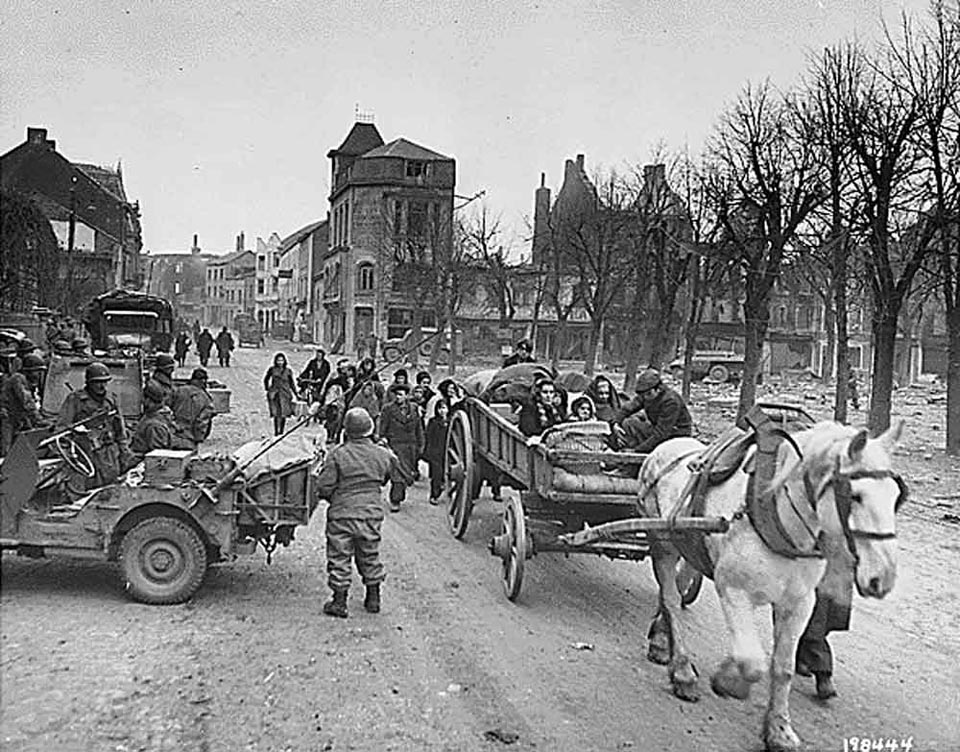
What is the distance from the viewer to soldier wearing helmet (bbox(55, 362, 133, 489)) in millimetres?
8266

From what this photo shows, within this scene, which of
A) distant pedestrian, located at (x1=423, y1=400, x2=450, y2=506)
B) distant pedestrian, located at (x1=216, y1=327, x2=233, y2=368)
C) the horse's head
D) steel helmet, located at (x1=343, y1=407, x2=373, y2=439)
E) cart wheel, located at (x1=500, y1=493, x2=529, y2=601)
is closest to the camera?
the horse's head

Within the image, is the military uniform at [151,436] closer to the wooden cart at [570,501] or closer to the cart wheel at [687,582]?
the wooden cart at [570,501]

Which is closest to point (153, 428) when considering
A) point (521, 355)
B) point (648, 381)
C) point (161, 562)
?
point (161, 562)

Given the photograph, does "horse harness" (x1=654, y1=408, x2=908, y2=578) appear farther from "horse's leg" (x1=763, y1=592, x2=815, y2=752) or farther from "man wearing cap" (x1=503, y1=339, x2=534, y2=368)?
"man wearing cap" (x1=503, y1=339, x2=534, y2=368)

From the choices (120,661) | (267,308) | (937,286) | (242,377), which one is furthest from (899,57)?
(267,308)

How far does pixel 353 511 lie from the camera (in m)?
7.28

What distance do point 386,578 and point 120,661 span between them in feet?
9.44

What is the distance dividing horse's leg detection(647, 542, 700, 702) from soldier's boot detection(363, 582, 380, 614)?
1.92 metres

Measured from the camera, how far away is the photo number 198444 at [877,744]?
4992mm

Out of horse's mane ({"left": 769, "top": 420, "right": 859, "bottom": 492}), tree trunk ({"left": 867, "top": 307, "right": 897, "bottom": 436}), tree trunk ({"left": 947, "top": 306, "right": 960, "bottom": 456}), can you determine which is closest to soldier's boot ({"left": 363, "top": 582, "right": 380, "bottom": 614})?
horse's mane ({"left": 769, "top": 420, "right": 859, "bottom": 492})

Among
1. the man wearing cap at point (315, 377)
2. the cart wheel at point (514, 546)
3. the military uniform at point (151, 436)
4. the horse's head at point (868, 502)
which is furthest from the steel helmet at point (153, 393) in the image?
the man wearing cap at point (315, 377)

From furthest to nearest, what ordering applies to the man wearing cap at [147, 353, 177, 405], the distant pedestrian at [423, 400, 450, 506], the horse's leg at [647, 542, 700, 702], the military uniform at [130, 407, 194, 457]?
the distant pedestrian at [423, 400, 450, 506] → the man wearing cap at [147, 353, 177, 405] → the military uniform at [130, 407, 194, 457] → the horse's leg at [647, 542, 700, 702]

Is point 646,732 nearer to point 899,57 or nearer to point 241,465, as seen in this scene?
point 241,465

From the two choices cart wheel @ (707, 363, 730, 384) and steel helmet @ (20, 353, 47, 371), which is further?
cart wheel @ (707, 363, 730, 384)
